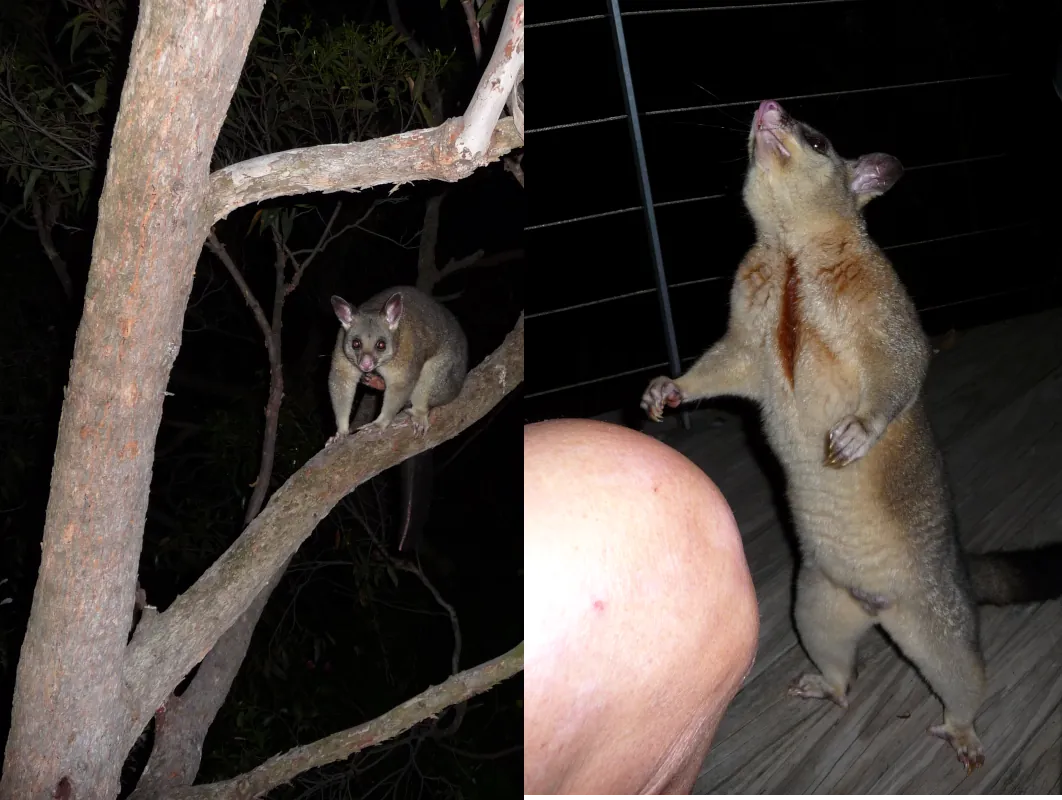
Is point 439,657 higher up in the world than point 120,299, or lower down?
lower down

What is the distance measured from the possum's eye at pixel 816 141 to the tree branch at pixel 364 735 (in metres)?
0.95

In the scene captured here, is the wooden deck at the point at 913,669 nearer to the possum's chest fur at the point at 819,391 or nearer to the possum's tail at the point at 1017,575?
the possum's tail at the point at 1017,575

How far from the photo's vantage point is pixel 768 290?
1.51 m

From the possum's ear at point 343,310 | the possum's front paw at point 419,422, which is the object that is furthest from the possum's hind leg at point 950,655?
the possum's ear at point 343,310

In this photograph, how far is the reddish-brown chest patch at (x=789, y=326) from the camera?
1459mm

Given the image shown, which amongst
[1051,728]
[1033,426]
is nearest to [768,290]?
[1051,728]

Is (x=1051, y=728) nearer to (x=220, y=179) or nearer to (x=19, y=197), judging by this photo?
(x=220, y=179)

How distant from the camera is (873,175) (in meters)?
1.52

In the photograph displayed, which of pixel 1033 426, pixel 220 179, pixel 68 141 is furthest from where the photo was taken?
pixel 1033 426

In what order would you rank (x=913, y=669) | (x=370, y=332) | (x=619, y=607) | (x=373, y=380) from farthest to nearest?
1. (x=373, y=380)
2. (x=370, y=332)
3. (x=913, y=669)
4. (x=619, y=607)

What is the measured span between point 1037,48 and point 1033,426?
895 mm

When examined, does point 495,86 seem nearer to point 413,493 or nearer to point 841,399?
point 841,399

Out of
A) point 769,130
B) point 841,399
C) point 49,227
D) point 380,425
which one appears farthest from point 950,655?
point 49,227

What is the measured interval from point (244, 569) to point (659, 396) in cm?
78
